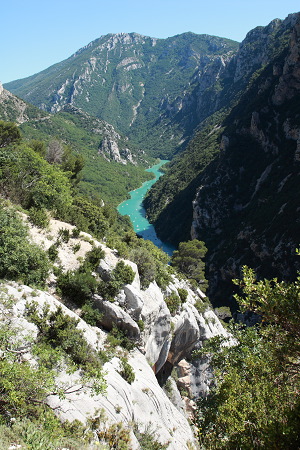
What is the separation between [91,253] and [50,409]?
8482mm

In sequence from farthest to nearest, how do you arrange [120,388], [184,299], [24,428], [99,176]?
[99,176] → [184,299] → [120,388] → [24,428]

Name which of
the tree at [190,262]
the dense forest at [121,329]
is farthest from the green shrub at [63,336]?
the tree at [190,262]

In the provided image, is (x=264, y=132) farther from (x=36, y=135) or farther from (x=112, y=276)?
(x=36, y=135)

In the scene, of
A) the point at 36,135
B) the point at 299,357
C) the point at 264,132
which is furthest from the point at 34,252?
the point at 36,135

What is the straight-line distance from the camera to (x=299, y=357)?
7391 millimetres

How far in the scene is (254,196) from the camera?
219 ft

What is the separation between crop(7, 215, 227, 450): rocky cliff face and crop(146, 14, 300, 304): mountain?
107 ft

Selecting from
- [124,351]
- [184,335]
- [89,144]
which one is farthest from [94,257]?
[89,144]

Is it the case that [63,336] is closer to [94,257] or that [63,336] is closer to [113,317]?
[113,317]

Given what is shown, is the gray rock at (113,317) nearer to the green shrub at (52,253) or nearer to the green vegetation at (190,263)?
the green shrub at (52,253)

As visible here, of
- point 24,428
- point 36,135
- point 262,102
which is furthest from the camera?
point 36,135

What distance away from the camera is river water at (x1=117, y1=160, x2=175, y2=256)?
289 ft

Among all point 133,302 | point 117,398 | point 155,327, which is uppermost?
point 133,302

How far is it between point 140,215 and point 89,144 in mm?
80568
